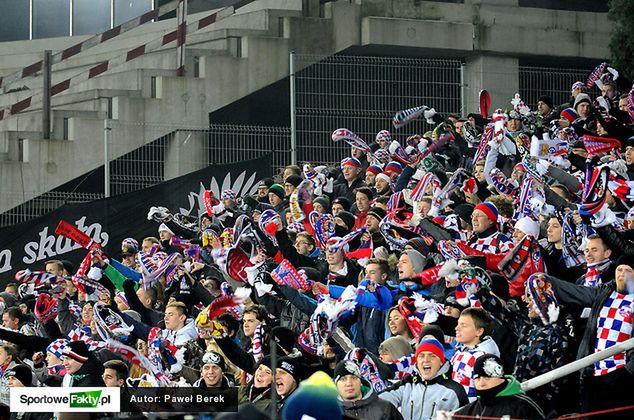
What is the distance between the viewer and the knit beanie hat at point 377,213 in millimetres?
15070

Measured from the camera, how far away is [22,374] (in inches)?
481

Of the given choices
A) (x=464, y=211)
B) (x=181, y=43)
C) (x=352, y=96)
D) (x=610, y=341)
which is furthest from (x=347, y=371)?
(x=181, y=43)

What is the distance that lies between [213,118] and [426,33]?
3.96m

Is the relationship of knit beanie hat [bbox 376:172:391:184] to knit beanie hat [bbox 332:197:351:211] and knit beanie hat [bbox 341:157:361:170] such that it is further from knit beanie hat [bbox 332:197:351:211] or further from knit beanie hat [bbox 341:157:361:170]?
knit beanie hat [bbox 332:197:351:211]

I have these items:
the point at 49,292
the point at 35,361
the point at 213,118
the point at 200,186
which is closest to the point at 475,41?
the point at 213,118

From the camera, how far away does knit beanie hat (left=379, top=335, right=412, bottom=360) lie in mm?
10906

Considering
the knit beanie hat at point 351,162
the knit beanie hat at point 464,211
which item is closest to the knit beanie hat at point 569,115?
the knit beanie hat at point 351,162

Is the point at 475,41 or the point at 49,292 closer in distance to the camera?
the point at 49,292

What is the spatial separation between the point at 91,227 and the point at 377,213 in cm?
594

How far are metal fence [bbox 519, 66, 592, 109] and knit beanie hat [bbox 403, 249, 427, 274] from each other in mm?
10770

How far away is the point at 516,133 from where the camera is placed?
17547mm

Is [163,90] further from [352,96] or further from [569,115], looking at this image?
[569,115]

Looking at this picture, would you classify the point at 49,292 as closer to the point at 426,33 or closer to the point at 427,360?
the point at 427,360

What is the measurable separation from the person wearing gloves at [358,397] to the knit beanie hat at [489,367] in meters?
0.79
